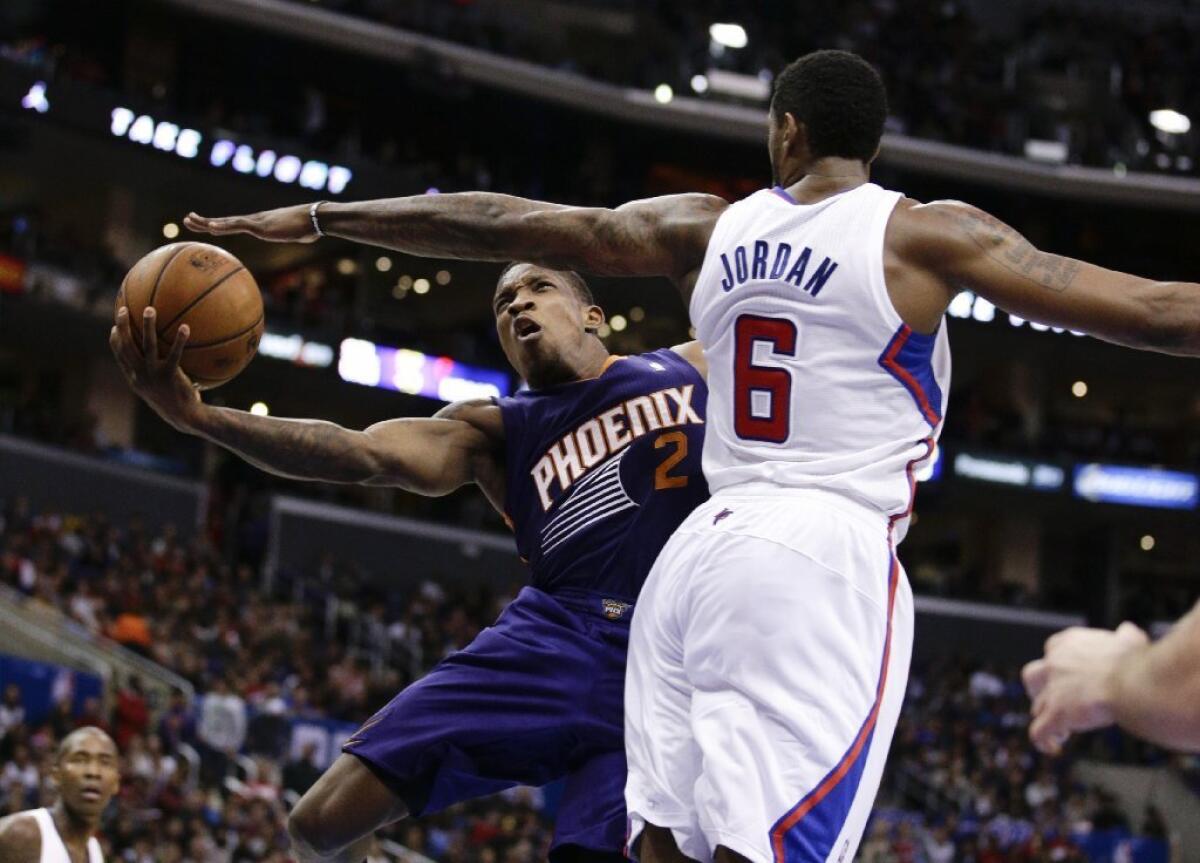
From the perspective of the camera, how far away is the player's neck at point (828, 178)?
13.2 ft

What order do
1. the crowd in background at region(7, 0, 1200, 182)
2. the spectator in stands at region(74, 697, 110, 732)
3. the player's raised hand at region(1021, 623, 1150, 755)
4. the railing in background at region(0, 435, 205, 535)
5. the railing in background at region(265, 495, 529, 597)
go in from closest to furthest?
the player's raised hand at region(1021, 623, 1150, 755) < the spectator in stands at region(74, 697, 110, 732) < the railing in background at region(0, 435, 205, 535) < the railing in background at region(265, 495, 529, 597) < the crowd in background at region(7, 0, 1200, 182)

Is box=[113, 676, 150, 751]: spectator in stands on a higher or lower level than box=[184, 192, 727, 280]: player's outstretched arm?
lower

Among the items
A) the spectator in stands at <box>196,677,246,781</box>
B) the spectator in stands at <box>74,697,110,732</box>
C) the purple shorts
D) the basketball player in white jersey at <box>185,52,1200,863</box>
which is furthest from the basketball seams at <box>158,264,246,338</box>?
the spectator in stands at <box>196,677,246,781</box>

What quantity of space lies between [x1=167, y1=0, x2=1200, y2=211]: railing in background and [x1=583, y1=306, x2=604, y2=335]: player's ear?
2412cm

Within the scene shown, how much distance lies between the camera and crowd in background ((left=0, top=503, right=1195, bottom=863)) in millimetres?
14141

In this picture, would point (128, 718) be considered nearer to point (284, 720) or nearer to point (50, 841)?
point (284, 720)

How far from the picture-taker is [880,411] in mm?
3889

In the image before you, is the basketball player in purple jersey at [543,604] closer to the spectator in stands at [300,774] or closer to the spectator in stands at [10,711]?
the spectator in stands at [10,711]

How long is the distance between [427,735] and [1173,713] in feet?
10.4

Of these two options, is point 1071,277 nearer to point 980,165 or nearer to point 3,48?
point 3,48

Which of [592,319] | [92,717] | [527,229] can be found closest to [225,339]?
[527,229]

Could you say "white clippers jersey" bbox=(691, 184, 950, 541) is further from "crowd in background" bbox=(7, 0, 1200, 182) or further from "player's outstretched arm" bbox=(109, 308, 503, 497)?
"crowd in background" bbox=(7, 0, 1200, 182)

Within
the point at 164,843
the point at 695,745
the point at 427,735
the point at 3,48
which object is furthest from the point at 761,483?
the point at 3,48

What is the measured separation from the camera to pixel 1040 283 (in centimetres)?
375
